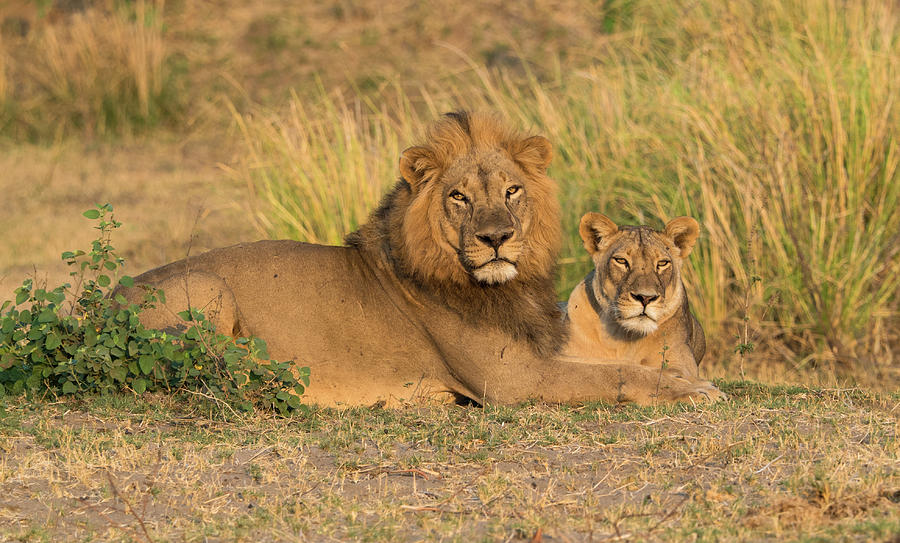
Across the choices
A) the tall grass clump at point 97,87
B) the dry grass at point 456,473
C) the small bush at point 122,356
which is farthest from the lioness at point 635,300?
the tall grass clump at point 97,87

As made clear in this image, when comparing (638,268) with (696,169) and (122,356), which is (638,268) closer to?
(122,356)

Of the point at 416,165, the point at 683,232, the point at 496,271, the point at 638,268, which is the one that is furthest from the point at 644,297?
the point at 416,165

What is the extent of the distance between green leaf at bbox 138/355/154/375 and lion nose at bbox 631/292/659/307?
2.25m

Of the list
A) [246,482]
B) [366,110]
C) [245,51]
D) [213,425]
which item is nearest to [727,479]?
[246,482]

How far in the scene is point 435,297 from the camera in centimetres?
589

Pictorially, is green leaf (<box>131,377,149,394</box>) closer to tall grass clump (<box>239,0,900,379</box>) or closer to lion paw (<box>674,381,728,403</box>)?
lion paw (<box>674,381,728,403</box>)

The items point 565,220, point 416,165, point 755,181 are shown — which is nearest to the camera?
point 416,165

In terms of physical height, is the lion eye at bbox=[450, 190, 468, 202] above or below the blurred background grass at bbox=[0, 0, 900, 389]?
above

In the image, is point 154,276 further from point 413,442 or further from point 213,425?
point 413,442

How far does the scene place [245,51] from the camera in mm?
17250

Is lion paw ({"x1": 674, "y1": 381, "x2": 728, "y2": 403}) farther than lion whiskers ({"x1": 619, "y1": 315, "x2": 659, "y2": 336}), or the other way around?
lion whiskers ({"x1": 619, "y1": 315, "x2": 659, "y2": 336})

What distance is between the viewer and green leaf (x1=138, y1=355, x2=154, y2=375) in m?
5.62

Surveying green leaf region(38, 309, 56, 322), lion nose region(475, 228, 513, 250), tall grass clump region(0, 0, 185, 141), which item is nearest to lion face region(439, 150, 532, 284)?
lion nose region(475, 228, 513, 250)

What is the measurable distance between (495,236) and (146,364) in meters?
1.68
